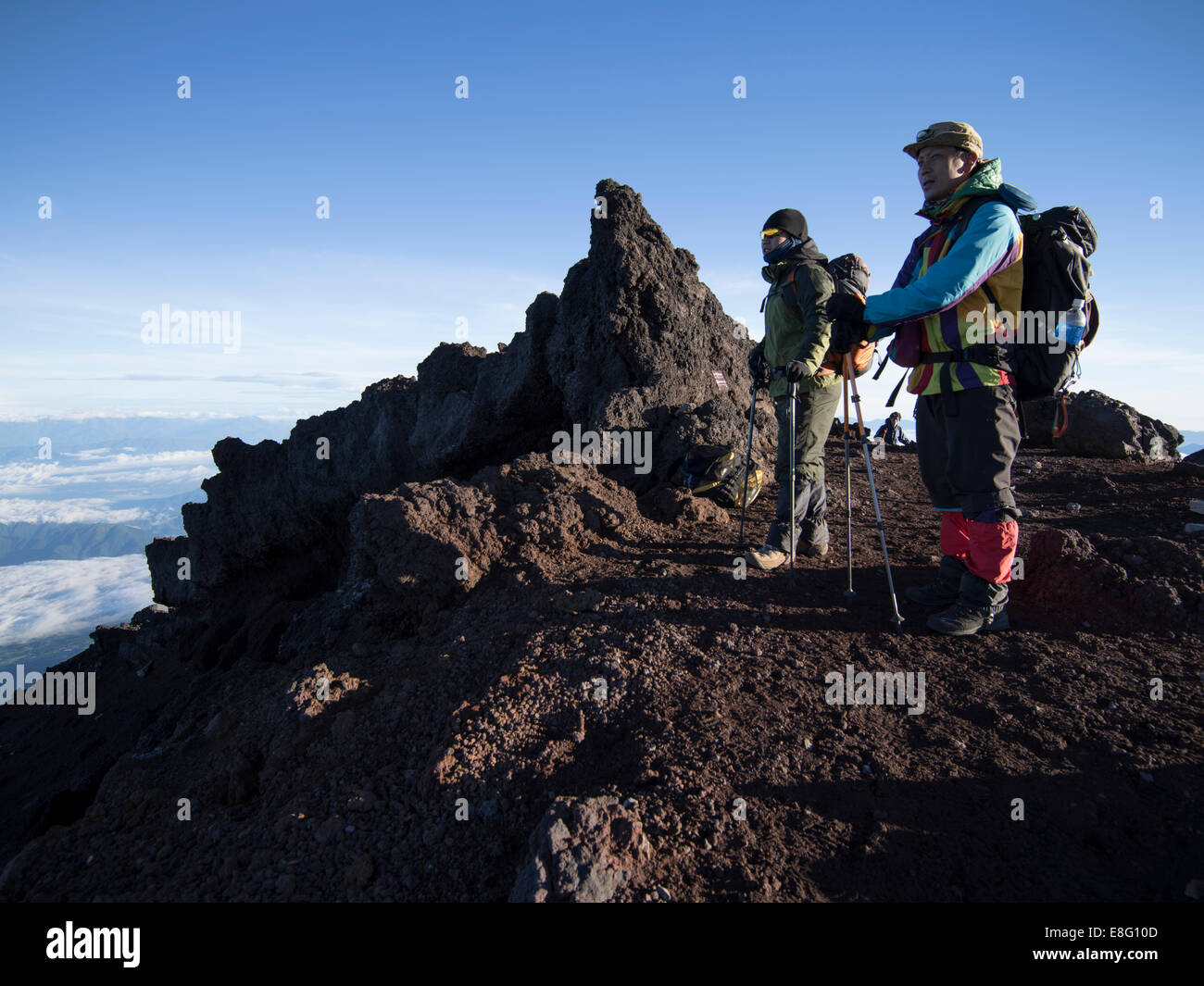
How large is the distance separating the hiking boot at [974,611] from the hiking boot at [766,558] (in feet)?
4.35

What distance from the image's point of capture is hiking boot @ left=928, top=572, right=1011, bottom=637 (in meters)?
4.12

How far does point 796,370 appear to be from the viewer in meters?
4.89

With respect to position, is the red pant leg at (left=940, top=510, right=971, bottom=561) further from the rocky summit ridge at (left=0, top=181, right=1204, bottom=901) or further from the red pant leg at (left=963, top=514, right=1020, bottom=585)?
the rocky summit ridge at (left=0, top=181, right=1204, bottom=901)

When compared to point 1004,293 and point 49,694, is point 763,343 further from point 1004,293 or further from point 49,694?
point 49,694

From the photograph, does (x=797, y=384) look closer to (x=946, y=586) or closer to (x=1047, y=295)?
(x=1047, y=295)

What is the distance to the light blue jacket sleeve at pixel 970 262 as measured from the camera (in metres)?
3.65

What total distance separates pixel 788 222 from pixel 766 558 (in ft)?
9.86

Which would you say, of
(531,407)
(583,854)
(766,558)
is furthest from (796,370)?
(531,407)

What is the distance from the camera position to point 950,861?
2617mm

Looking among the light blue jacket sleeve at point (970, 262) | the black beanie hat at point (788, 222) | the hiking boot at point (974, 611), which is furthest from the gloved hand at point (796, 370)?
the hiking boot at point (974, 611)

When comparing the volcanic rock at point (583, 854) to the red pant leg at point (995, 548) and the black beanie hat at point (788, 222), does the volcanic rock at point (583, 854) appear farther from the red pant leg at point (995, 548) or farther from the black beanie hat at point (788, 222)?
the black beanie hat at point (788, 222)

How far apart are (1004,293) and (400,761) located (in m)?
4.73

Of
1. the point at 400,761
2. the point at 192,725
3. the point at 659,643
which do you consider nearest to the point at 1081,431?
the point at 659,643

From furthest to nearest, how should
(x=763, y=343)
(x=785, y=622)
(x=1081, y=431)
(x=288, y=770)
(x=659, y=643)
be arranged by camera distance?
1. (x=1081, y=431)
2. (x=763, y=343)
3. (x=785, y=622)
4. (x=659, y=643)
5. (x=288, y=770)
